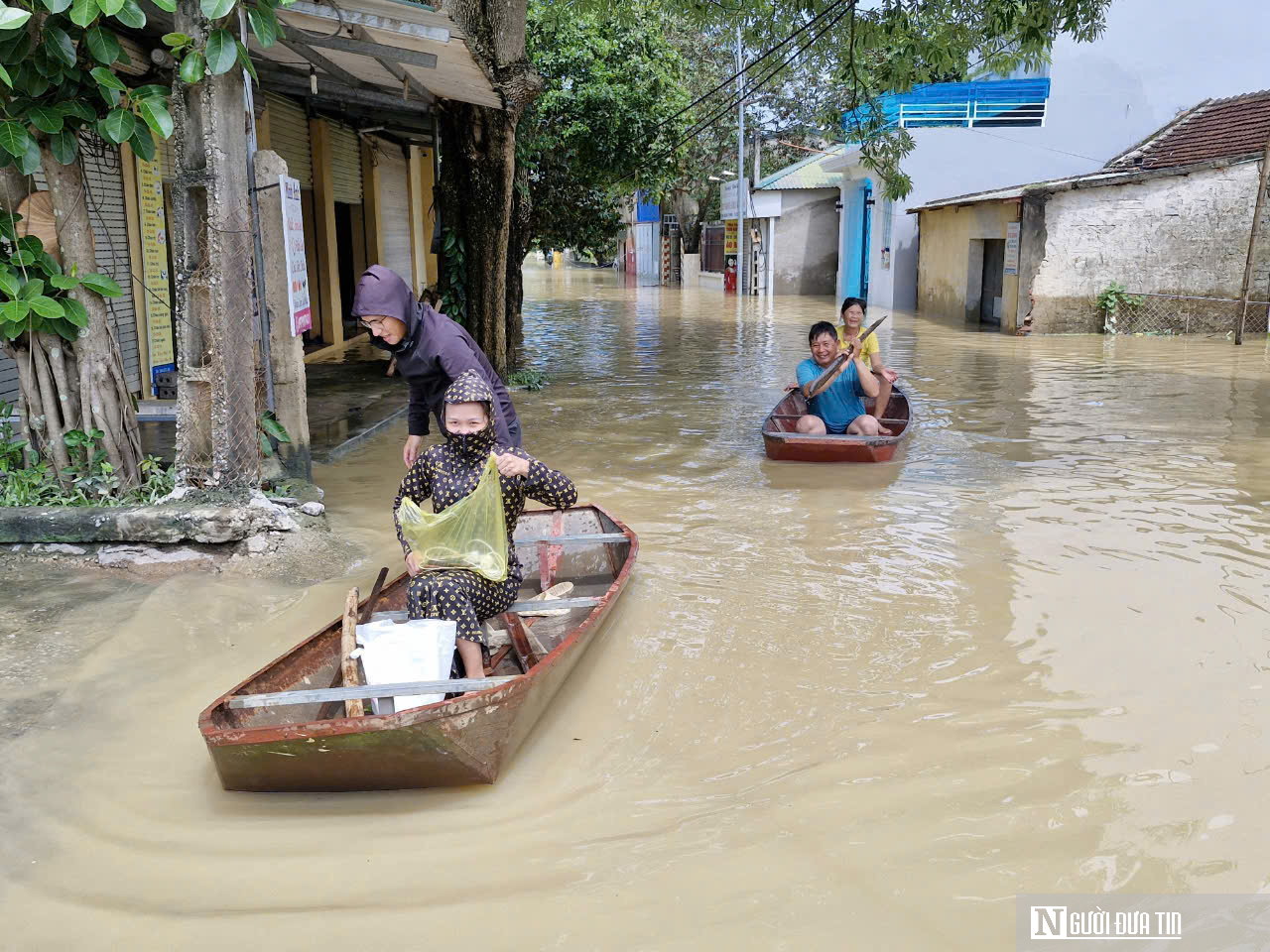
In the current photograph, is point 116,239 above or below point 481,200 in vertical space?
below

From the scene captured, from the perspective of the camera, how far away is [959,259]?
74.0 ft

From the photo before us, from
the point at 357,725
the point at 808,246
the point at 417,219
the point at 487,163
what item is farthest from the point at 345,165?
the point at 808,246

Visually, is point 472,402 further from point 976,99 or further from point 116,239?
point 976,99

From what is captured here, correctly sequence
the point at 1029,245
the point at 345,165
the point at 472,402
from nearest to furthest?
the point at 472,402, the point at 345,165, the point at 1029,245

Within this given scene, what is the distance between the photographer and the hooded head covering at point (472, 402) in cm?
452

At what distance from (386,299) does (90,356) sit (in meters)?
2.25

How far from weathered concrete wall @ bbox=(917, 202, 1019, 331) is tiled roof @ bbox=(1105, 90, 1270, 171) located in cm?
309

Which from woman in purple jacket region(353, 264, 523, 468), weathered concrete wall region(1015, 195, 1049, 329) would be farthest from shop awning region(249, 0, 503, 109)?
weathered concrete wall region(1015, 195, 1049, 329)

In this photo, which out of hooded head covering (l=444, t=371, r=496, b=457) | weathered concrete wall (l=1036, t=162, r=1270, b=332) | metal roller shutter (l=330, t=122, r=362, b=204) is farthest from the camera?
weathered concrete wall (l=1036, t=162, r=1270, b=332)

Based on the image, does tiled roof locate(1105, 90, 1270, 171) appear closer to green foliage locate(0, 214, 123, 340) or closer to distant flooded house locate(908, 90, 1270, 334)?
distant flooded house locate(908, 90, 1270, 334)

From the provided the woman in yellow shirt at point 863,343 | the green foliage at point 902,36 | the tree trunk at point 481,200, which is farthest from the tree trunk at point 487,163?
the woman in yellow shirt at point 863,343

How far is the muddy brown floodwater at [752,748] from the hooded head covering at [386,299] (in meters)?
1.57

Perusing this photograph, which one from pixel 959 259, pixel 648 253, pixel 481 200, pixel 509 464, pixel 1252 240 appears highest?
pixel 648 253

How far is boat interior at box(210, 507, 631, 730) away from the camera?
4145mm
